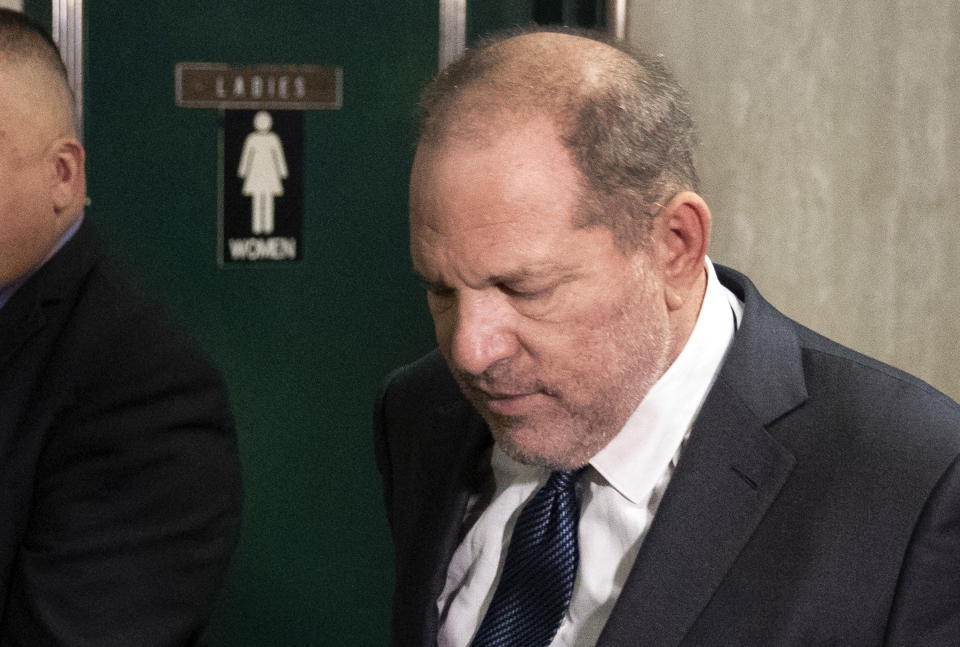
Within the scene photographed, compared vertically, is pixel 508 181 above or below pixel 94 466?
above

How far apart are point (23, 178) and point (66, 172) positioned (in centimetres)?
7

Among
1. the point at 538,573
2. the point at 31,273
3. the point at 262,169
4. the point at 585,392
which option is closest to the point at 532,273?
the point at 585,392

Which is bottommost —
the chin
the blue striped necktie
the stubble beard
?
the blue striped necktie

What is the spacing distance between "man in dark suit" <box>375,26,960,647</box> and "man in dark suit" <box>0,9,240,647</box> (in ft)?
2.14

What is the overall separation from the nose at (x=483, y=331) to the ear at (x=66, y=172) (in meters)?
0.95

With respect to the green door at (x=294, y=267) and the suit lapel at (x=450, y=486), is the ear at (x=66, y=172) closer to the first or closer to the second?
the suit lapel at (x=450, y=486)

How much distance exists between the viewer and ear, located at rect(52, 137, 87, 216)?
2074 millimetres

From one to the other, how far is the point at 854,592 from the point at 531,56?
0.70 m

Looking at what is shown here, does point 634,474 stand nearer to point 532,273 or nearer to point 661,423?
point 661,423

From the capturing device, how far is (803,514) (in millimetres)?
1425

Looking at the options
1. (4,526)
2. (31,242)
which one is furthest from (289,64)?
(4,526)

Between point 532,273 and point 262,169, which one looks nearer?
point 532,273

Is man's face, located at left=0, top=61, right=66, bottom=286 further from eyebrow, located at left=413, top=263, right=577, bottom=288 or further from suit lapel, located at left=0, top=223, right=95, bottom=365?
eyebrow, located at left=413, top=263, right=577, bottom=288

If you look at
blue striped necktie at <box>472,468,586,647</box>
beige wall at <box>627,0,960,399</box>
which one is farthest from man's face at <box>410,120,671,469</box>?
beige wall at <box>627,0,960,399</box>
